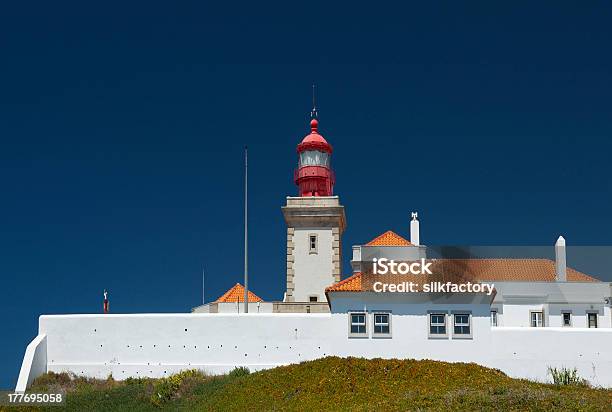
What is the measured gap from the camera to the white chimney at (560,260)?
4309cm

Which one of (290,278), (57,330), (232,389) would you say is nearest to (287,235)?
(290,278)

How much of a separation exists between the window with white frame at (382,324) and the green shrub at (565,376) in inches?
256

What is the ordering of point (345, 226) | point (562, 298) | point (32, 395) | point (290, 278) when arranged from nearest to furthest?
point (32, 395), point (562, 298), point (290, 278), point (345, 226)

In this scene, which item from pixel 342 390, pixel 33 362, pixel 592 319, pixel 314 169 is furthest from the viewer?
pixel 314 169

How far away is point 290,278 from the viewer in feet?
152

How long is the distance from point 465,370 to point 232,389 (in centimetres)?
790

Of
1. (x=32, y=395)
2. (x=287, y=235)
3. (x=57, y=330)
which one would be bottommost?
(x=32, y=395)

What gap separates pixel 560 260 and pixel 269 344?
15913 mm

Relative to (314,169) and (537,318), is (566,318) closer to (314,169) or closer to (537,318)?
(537,318)

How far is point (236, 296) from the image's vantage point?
49688 millimetres

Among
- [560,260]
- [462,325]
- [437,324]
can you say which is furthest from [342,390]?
[560,260]

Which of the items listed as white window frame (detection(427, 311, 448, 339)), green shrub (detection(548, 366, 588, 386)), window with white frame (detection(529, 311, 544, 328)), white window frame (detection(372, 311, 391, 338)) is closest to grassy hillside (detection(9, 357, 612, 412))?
white window frame (detection(372, 311, 391, 338))

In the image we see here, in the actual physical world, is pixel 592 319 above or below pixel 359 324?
above

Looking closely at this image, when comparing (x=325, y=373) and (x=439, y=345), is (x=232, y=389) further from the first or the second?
(x=439, y=345)
